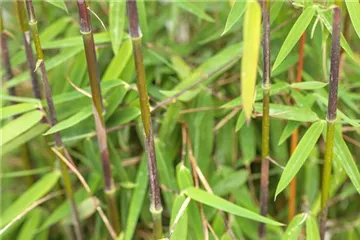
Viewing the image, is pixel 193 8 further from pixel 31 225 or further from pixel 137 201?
pixel 31 225

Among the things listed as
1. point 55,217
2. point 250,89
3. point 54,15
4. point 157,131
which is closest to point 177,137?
point 157,131

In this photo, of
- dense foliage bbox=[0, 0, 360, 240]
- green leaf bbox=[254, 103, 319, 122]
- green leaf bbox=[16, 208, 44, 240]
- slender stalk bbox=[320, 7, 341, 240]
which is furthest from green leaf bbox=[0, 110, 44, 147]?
slender stalk bbox=[320, 7, 341, 240]

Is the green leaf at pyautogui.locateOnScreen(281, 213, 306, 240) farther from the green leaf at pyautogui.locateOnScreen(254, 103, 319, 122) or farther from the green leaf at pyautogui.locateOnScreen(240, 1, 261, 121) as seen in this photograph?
the green leaf at pyautogui.locateOnScreen(240, 1, 261, 121)

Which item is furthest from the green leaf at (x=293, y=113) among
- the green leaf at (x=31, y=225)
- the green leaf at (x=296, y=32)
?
the green leaf at (x=31, y=225)

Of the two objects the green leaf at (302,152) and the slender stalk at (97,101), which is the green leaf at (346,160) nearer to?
the green leaf at (302,152)

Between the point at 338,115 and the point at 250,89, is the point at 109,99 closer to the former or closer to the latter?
the point at 338,115

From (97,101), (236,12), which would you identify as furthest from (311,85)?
(97,101)
